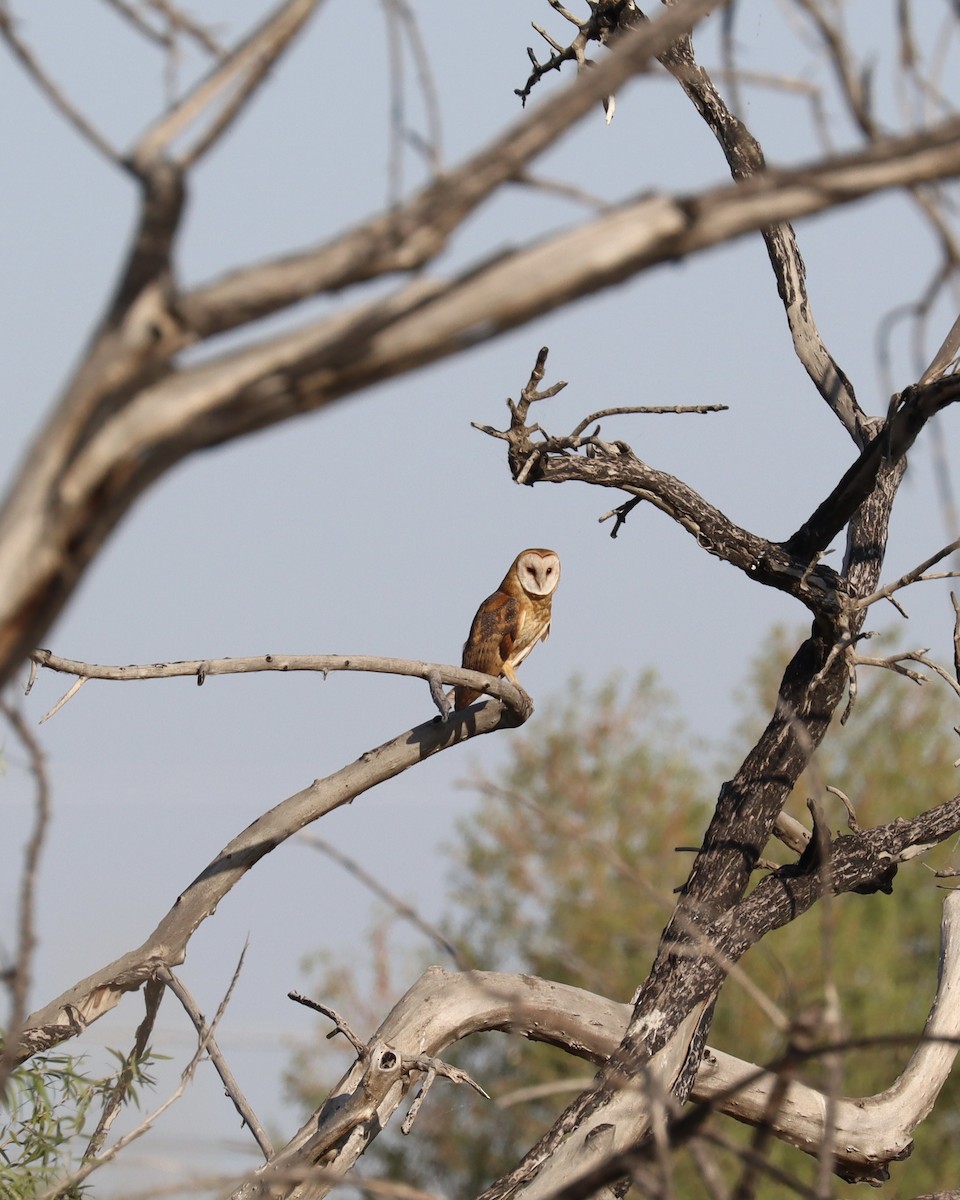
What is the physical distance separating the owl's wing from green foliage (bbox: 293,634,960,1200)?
8.87m

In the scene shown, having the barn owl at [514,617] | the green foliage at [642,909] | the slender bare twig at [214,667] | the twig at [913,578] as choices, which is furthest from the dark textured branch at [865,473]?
the green foliage at [642,909]

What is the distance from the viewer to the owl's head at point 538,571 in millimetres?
6148

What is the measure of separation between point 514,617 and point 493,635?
0.13 metres

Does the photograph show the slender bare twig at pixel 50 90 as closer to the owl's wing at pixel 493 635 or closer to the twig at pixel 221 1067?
the twig at pixel 221 1067

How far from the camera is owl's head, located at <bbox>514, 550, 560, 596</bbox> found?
6148 millimetres

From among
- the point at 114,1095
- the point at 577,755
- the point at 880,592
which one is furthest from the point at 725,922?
the point at 577,755

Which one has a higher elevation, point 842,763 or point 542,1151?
point 842,763

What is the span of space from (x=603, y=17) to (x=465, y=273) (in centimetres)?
379

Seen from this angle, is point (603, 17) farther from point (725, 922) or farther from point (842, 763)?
point (842, 763)

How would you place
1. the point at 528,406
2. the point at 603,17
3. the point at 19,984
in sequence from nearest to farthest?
the point at 19,984, the point at 528,406, the point at 603,17

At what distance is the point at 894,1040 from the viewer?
3.20 ft

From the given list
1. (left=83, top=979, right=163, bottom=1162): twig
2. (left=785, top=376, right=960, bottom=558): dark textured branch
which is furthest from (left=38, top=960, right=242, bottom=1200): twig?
(left=785, top=376, right=960, bottom=558): dark textured branch

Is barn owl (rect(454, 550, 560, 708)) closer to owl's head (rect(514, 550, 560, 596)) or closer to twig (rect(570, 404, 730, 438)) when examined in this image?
owl's head (rect(514, 550, 560, 596))

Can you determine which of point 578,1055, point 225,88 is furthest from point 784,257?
point 225,88
